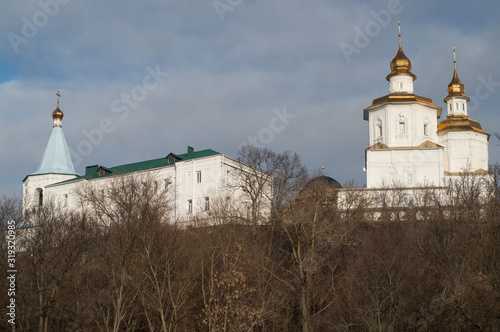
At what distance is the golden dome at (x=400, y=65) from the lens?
184 ft

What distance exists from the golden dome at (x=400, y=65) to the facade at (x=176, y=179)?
50.8 ft

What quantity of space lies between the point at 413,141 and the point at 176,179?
18363 millimetres

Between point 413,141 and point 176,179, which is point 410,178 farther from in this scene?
point 176,179

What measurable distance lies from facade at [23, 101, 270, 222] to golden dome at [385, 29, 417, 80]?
50.8 ft

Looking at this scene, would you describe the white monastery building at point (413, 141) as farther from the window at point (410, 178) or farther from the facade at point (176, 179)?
the facade at point (176, 179)

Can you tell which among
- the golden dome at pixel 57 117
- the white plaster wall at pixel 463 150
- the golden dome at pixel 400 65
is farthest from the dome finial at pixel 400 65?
the golden dome at pixel 57 117

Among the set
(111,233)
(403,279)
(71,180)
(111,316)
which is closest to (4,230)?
(111,233)

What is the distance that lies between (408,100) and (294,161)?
14553 mm

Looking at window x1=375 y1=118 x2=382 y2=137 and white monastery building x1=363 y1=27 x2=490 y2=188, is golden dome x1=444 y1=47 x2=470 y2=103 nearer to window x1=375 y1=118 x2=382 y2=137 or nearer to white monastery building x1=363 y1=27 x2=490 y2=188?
white monastery building x1=363 y1=27 x2=490 y2=188

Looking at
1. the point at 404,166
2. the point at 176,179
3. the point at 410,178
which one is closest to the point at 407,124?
the point at 404,166

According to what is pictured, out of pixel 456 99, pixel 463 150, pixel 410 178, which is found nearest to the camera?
pixel 410 178

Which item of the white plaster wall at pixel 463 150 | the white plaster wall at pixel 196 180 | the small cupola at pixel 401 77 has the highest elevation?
the small cupola at pixel 401 77

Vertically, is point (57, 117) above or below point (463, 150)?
above

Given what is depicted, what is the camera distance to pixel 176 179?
5212cm
